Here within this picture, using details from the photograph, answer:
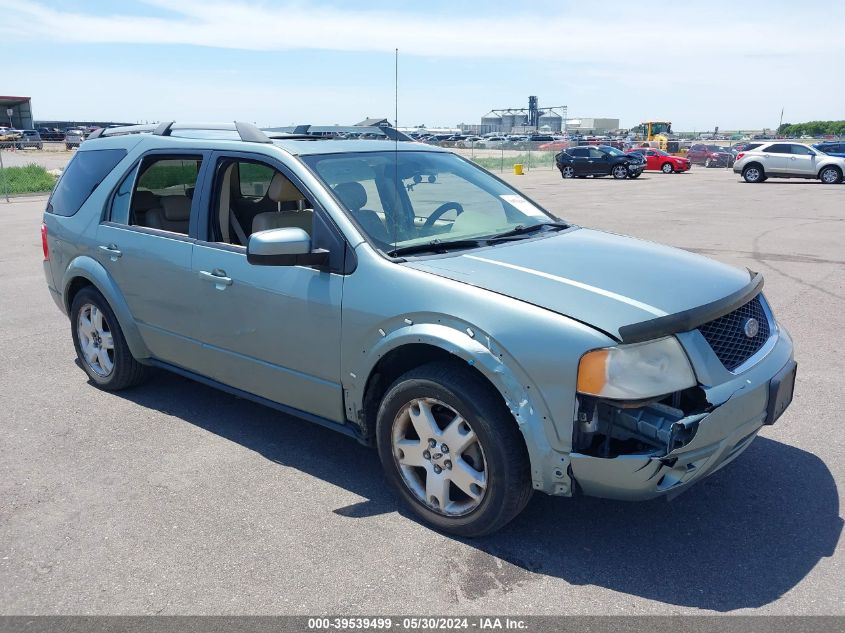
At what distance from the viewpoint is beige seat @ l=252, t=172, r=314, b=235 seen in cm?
442

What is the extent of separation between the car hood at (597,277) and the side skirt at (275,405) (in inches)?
37.2

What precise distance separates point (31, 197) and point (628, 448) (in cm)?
2483

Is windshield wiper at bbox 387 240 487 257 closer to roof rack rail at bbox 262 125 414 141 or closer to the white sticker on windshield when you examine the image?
the white sticker on windshield

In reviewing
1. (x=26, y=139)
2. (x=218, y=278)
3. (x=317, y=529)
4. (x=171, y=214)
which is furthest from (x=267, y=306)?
(x=26, y=139)

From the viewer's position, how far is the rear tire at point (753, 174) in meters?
31.0

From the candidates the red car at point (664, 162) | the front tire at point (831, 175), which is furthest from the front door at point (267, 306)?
the red car at point (664, 162)

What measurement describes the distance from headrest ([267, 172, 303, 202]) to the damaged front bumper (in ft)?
7.41

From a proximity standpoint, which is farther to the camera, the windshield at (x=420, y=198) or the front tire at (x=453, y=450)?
the windshield at (x=420, y=198)

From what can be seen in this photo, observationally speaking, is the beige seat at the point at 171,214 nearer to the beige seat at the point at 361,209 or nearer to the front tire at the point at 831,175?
the beige seat at the point at 361,209

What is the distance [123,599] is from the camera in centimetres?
306

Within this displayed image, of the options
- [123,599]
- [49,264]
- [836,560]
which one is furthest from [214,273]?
[836,560]

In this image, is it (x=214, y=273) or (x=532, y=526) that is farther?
(x=214, y=273)

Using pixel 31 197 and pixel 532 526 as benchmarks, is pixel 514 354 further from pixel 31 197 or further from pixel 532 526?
pixel 31 197

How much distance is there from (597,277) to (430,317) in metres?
0.78
